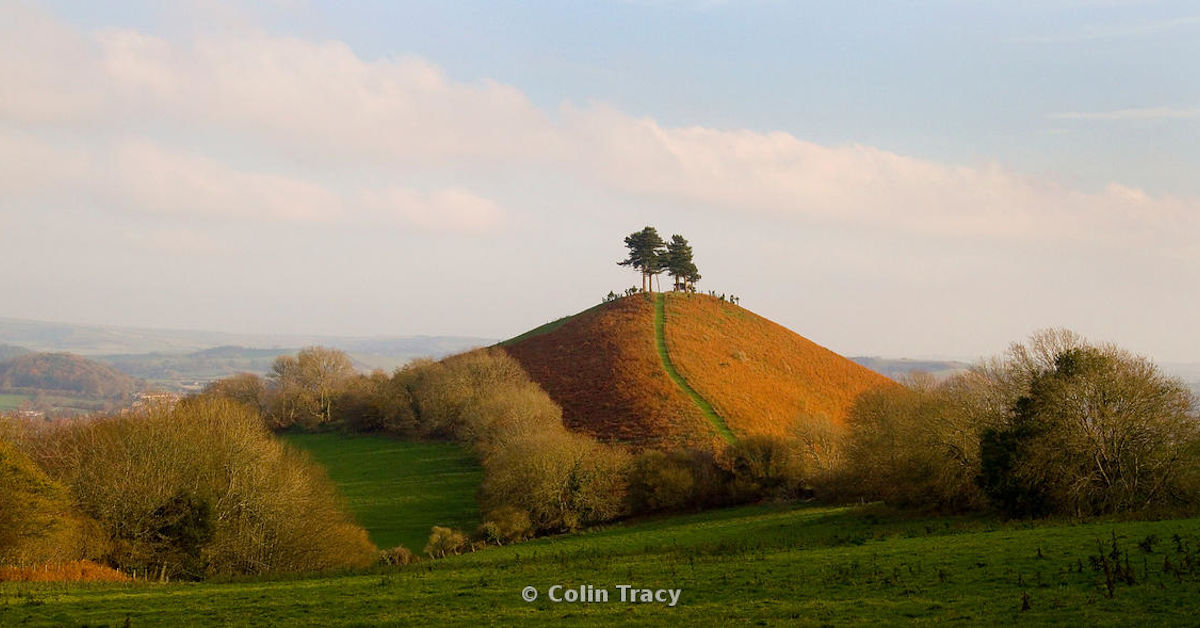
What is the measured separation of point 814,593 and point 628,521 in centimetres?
4209

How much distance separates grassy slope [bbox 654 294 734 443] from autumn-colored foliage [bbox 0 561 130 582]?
55757 mm

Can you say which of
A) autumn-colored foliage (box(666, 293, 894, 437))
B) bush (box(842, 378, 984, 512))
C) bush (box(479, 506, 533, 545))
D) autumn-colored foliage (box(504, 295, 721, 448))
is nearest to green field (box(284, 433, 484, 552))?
bush (box(479, 506, 533, 545))

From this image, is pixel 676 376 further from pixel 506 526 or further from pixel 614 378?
pixel 506 526

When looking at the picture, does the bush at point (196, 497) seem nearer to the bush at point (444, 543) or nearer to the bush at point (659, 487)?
the bush at point (444, 543)

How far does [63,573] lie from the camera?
31359 mm

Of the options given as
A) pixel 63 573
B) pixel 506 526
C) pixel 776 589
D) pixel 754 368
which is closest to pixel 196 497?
pixel 63 573

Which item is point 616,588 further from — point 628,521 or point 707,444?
point 707,444

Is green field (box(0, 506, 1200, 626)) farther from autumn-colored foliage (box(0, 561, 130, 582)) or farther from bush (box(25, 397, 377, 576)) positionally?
bush (box(25, 397, 377, 576))

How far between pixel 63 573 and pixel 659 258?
9964 cm

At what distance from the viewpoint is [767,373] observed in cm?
10275

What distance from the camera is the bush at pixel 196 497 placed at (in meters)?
41.7

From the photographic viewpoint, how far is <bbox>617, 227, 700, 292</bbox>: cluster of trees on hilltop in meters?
123

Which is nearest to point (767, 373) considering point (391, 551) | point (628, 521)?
point (628, 521)

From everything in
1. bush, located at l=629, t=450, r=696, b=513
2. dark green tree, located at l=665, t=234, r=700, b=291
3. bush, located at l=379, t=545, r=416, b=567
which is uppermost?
dark green tree, located at l=665, t=234, r=700, b=291
